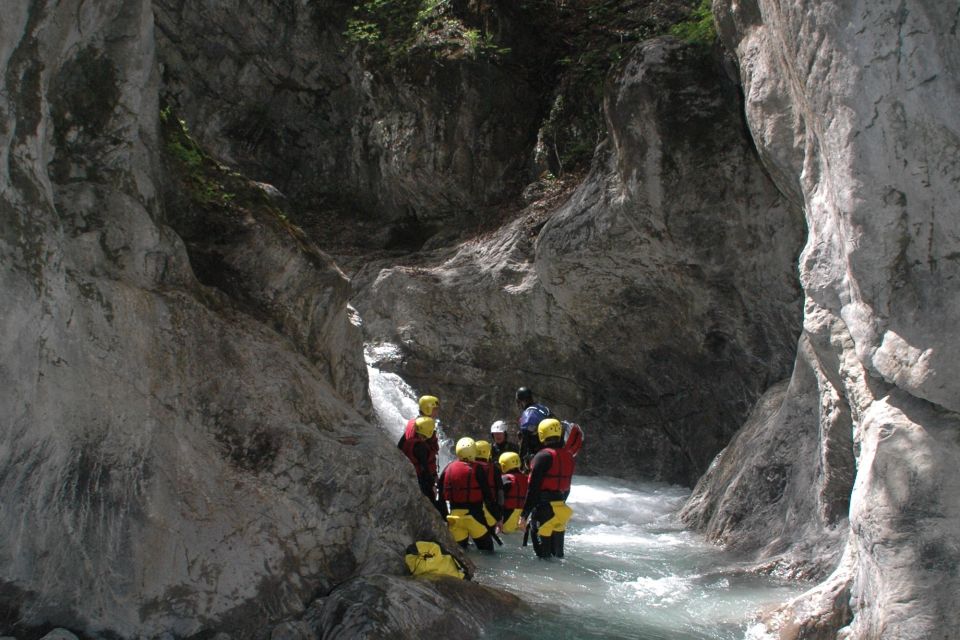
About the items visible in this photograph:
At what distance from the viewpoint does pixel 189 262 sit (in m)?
6.43

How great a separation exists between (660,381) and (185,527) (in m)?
8.68

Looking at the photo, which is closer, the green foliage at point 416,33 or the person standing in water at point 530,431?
the person standing in water at point 530,431

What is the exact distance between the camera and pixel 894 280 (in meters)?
4.80

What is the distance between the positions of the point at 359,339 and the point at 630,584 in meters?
3.71

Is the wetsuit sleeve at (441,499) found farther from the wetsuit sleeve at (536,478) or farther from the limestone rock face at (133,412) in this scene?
the limestone rock face at (133,412)

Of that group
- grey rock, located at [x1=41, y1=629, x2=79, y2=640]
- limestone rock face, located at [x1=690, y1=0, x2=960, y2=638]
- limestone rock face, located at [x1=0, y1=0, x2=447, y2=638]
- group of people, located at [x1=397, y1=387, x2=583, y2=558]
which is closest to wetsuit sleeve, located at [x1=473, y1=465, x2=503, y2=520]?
group of people, located at [x1=397, y1=387, x2=583, y2=558]

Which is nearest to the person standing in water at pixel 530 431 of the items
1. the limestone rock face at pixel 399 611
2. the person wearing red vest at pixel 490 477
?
the person wearing red vest at pixel 490 477

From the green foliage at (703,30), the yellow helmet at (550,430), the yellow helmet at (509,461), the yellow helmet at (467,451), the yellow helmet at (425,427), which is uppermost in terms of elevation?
the green foliage at (703,30)

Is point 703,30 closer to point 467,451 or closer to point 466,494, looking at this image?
point 467,451

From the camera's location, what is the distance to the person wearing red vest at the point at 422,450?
855 centimetres

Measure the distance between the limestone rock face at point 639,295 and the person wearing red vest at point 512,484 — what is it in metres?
4.03

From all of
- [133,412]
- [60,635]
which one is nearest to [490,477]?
[133,412]

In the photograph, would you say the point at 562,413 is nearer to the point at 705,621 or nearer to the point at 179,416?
the point at 705,621

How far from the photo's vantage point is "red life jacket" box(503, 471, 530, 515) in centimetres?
877
